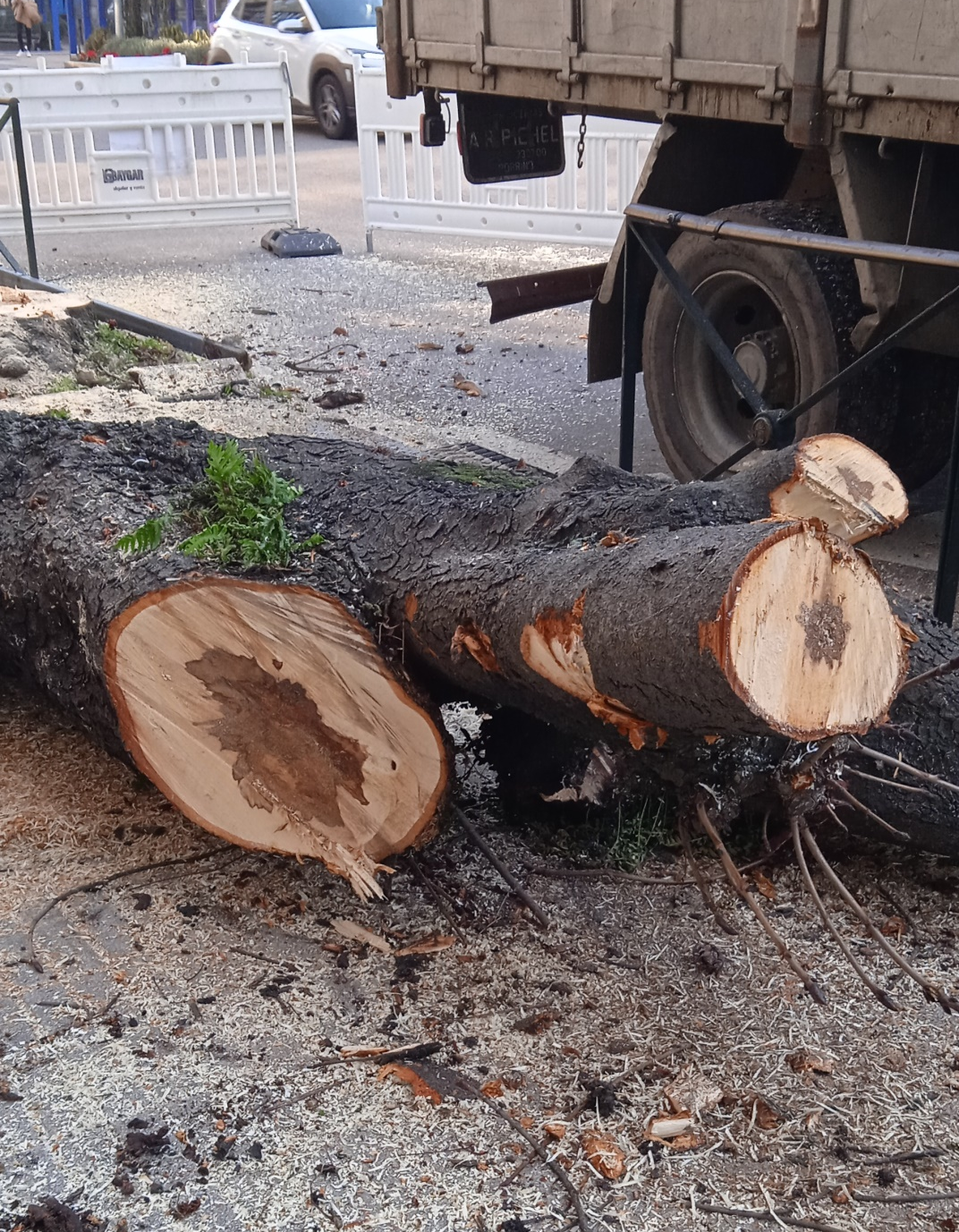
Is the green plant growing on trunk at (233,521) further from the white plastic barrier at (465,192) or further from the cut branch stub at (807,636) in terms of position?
the white plastic barrier at (465,192)

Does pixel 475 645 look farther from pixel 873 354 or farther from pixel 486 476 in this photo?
pixel 873 354

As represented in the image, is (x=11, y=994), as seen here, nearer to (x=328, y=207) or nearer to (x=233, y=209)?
(x=233, y=209)

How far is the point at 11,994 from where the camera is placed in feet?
8.75

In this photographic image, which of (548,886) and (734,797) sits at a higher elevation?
(734,797)

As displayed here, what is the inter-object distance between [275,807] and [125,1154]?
863mm

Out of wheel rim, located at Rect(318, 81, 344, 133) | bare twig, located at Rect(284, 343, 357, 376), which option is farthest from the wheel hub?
wheel rim, located at Rect(318, 81, 344, 133)

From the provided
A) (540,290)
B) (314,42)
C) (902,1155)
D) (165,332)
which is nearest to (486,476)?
(902,1155)

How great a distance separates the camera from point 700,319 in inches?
185

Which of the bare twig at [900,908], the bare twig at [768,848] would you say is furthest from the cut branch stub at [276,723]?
the bare twig at [900,908]

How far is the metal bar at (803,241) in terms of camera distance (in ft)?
12.5

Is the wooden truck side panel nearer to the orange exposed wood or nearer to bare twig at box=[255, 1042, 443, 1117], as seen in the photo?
the orange exposed wood

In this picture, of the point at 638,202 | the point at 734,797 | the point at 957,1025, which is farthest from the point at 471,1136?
the point at 638,202

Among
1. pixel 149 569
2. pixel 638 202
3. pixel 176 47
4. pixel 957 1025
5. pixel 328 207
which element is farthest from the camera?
pixel 176 47

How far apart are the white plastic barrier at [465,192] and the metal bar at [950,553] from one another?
6.37 meters
